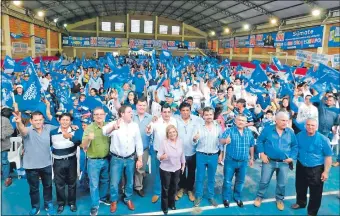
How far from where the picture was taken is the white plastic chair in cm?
460

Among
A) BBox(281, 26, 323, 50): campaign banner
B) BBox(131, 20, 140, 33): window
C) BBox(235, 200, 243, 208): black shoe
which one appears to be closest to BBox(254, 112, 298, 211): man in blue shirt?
BBox(235, 200, 243, 208): black shoe

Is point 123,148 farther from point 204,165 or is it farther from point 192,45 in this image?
point 192,45

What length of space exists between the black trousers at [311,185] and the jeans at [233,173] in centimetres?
79

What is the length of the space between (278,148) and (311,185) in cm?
65

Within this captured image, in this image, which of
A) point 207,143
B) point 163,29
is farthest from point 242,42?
point 207,143

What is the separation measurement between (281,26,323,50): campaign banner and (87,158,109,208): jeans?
1566 cm

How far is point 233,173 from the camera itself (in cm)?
392

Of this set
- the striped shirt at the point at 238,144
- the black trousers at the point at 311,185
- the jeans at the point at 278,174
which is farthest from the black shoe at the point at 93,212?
the black trousers at the point at 311,185

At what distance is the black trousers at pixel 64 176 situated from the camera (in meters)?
3.56

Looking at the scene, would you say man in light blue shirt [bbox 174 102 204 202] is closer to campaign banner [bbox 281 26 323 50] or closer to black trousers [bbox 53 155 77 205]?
black trousers [bbox 53 155 77 205]

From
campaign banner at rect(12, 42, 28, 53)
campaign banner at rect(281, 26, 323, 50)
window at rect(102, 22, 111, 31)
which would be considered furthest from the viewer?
window at rect(102, 22, 111, 31)

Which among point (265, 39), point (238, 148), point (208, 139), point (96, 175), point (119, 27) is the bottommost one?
point (96, 175)

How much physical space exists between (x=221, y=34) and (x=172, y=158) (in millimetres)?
28684

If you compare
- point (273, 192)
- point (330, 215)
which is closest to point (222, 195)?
point (273, 192)
